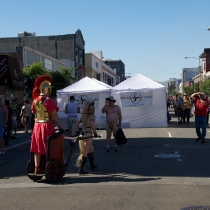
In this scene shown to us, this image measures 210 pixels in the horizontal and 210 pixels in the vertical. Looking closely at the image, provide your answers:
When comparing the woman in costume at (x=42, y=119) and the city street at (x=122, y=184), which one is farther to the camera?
the woman in costume at (x=42, y=119)

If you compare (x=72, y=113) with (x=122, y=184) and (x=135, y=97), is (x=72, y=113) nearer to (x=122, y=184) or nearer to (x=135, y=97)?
(x=122, y=184)

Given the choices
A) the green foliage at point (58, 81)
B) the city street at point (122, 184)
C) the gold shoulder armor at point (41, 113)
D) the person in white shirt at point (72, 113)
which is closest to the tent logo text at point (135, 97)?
the person in white shirt at point (72, 113)

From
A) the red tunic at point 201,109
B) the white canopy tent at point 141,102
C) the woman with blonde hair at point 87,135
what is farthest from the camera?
the white canopy tent at point 141,102

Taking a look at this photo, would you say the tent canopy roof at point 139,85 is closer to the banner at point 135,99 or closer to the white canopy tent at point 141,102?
the white canopy tent at point 141,102

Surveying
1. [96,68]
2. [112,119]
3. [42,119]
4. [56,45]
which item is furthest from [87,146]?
[96,68]

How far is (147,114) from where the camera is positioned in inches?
828

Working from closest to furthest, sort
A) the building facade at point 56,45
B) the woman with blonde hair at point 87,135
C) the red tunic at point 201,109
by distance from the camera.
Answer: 1. the woman with blonde hair at point 87,135
2. the red tunic at point 201,109
3. the building facade at point 56,45

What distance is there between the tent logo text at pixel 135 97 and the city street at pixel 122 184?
9.00m

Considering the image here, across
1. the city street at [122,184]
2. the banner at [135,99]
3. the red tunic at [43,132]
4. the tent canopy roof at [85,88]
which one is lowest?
A: the city street at [122,184]

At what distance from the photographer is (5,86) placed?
1095 inches

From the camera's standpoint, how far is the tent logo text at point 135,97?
20656 millimetres

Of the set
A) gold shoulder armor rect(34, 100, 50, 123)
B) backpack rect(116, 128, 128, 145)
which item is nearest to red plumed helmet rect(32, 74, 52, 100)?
gold shoulder armor rect(34, 100, 50, 123)

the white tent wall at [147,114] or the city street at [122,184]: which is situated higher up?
the white tent wall at [147,114]

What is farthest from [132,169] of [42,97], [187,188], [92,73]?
[92,73]
